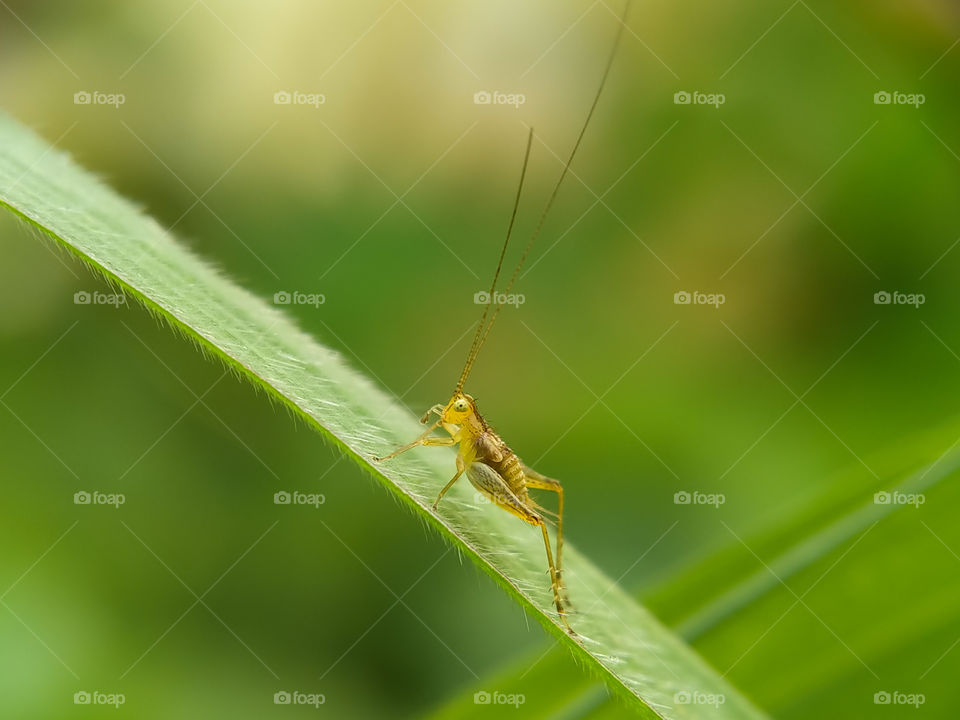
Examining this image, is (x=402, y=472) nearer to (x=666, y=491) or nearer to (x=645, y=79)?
(x=666, y=491)

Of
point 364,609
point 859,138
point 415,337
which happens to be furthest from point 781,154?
point 364,609
